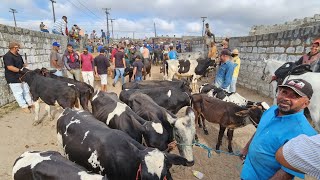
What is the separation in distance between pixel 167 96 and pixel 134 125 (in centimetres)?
272

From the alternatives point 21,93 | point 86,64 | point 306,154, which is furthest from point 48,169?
point 86,64

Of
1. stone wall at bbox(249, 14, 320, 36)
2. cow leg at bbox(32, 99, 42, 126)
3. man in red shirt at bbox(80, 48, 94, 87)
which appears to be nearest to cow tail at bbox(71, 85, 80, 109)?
cow leg at bbox(32, 99, 42, 126)

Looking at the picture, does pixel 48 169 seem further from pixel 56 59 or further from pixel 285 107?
pixel 56 59

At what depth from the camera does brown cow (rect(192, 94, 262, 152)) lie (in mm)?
4992

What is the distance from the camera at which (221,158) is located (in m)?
5.52

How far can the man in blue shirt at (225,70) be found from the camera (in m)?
6.30

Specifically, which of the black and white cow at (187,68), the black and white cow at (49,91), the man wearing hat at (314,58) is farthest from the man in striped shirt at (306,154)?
the black and white cow at (187,68)

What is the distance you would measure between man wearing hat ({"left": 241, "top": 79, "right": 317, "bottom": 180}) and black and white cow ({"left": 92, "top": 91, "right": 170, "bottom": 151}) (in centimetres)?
199

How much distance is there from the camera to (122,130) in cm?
444

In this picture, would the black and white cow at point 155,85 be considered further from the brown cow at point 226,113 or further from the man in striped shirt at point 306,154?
the man in striped shirt at point 306,154

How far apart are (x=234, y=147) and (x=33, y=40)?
985 centimetres

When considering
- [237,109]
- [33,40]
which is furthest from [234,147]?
[33,40]

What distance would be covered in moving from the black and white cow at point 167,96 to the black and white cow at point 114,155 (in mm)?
2831

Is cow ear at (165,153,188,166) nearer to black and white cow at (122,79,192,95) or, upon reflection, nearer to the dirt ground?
the dirt ground
